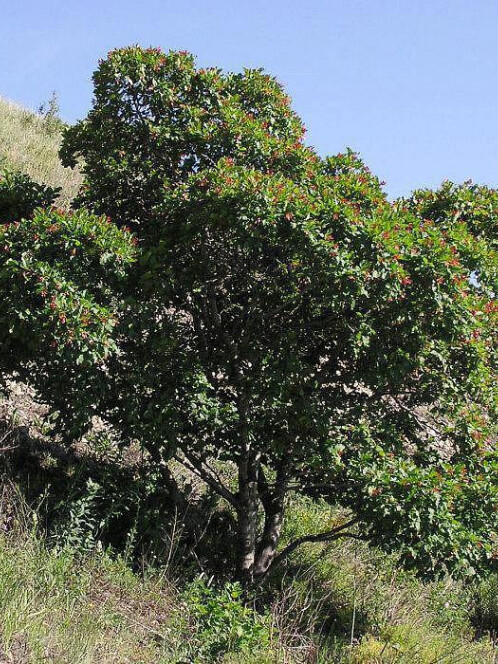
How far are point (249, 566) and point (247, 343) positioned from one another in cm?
221

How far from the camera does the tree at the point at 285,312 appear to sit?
5527 mm

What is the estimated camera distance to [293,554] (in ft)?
26.9

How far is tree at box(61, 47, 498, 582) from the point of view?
218 inches

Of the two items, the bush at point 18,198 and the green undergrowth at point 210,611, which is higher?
the bush at point 18,198

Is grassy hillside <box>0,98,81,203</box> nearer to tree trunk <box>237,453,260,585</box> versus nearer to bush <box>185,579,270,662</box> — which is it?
tree trunk <box>237,453,260,585</box>

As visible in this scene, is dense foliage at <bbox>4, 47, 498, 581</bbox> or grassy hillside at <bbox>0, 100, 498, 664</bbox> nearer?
grassy hillside at <bbox>0, 100, 498, 664</bbox>

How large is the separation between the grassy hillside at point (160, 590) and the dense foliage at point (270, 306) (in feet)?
2.72

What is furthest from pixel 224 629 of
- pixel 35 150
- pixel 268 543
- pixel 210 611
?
pixel 35 150

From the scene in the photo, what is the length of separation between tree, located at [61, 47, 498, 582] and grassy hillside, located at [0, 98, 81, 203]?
7145 millimetres

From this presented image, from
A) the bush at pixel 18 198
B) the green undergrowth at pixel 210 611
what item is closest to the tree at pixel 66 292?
the bush at pixel 18 198

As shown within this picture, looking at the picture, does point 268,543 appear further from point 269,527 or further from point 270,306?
point 270,306

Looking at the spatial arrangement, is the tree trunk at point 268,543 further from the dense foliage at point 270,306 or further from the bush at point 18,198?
the bush at point 18,198

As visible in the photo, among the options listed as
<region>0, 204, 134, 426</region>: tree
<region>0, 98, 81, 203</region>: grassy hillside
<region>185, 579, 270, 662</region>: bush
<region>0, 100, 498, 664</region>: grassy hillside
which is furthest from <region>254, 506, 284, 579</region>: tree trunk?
<region>0, 98, 81, 203</region>: grassy hillside

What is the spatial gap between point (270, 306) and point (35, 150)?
10.5 m
